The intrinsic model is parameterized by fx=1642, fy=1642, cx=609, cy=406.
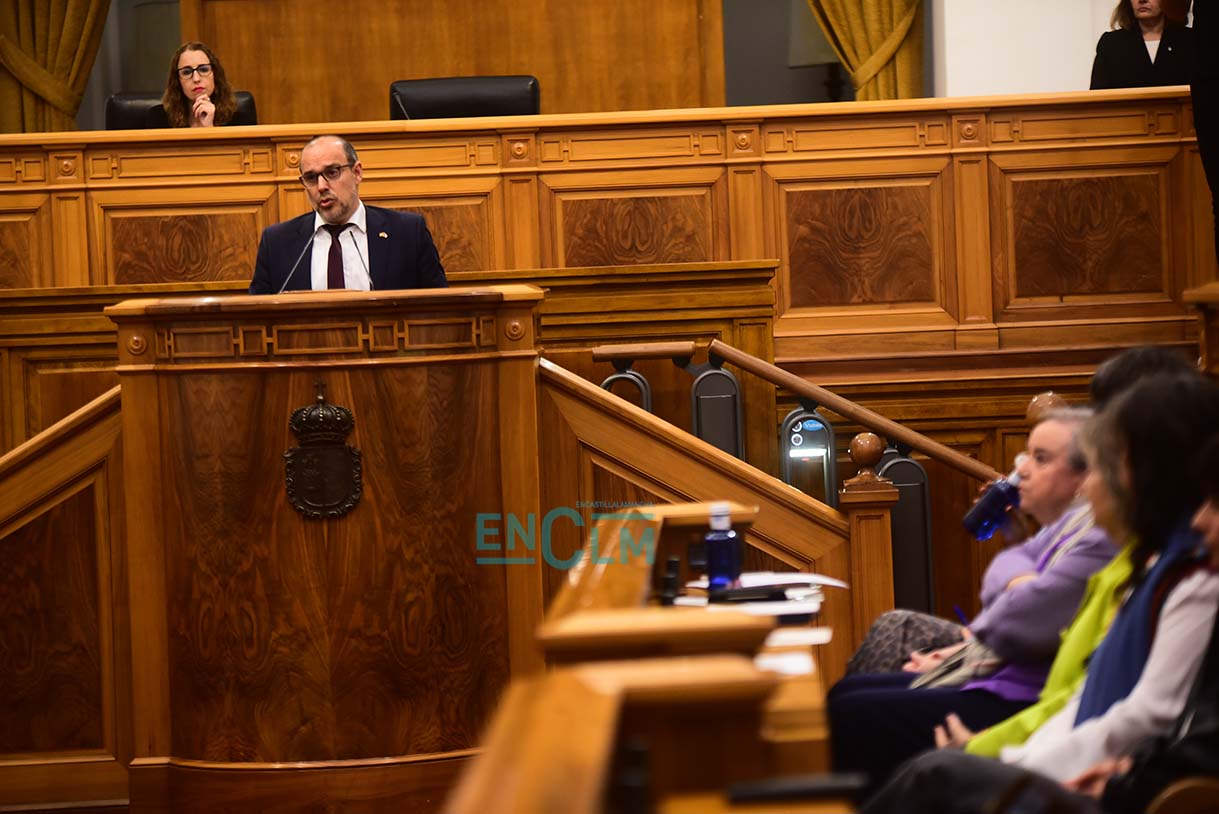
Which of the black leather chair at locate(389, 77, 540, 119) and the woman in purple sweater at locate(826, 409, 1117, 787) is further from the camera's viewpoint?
the black leather chair at locate(389, 77, 540, 119)

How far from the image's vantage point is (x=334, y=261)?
433 cm

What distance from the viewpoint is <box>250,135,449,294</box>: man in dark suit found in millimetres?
4305

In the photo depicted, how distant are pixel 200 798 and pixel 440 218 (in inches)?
A: 106

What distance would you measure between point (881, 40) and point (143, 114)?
3504 millimetres

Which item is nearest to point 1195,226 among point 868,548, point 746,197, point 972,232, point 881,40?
point 972,232

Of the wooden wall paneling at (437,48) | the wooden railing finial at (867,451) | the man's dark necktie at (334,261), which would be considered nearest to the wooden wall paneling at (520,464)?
the man's dark necktie at (334,261)

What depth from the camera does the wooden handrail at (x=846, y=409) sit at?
4625mm

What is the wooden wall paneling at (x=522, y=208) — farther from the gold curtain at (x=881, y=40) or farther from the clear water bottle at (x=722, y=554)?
the clear water bottle at (x=722, y=554)

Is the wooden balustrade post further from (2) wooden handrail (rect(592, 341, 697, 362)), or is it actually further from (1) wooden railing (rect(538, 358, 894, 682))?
(2) wooden handrail (rect(592, 341, 697, 362))

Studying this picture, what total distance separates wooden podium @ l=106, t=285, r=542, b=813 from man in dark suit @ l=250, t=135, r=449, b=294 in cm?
79

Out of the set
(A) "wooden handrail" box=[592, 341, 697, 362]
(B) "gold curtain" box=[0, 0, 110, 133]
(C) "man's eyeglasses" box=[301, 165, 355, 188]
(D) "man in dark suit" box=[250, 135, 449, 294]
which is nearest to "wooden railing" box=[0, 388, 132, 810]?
(D) "man in dark suit" box=[250, 135, 449, 294]

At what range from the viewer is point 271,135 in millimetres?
5793

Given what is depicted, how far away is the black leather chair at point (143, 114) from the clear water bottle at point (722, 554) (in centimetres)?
376

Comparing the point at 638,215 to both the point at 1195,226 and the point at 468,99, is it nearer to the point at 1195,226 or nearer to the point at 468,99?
the point at 468,99
